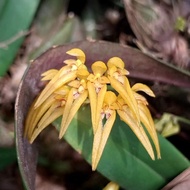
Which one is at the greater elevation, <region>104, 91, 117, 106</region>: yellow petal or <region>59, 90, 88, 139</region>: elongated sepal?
<region>59, 90, 88, 139</region>: elongated sepal

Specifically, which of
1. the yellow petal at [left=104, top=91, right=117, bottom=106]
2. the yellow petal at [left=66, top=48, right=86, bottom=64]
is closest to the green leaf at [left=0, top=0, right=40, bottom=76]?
the yellow petal at [left=66, top=48, right=86, bottom=64]

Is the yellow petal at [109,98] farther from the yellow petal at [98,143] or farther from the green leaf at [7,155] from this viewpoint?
→ the green leaf at [7,155]

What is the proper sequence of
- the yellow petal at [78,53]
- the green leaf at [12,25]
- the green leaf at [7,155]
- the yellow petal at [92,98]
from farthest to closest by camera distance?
the green leaf at [12,25]
the green leaf at [7,155]
the yellow petal at [78,53]
the yellow petal at [92,98]

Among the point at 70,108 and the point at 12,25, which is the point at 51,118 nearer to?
the point at 70,108

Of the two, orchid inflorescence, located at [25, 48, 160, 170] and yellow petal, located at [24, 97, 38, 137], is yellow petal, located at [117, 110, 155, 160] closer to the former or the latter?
orchid inflorescence, located at [25, 48, 160, 170]

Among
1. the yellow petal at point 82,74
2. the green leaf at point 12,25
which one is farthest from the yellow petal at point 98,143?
the green leaf at point 12,25

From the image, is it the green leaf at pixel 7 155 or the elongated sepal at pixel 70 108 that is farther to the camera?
the green leaf at pixel 7 155

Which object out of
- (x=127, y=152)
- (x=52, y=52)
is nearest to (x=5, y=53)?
(x=52, y=52)

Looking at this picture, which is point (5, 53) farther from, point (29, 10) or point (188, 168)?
point (188, 168)
